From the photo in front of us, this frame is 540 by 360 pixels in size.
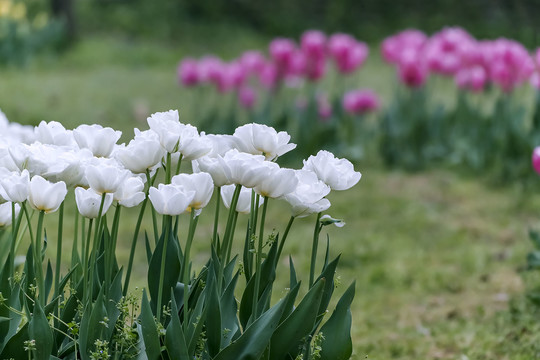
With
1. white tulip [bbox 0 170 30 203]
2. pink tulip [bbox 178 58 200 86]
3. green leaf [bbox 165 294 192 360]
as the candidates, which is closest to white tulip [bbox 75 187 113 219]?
white tulip [bbox 0 170 30 203]

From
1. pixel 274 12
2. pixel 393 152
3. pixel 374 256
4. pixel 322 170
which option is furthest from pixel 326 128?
pixel 274 12

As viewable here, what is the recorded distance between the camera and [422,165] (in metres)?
5.40

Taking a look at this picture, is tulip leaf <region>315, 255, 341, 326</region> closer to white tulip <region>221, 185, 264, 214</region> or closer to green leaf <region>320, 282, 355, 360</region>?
green leaf <region>320, 282, 355, 360</region>

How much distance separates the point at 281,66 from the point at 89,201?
13.2 feet

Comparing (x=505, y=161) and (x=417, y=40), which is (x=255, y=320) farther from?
(x=417, y=40)

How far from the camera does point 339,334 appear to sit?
162 centimetres

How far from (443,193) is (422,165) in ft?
1.59

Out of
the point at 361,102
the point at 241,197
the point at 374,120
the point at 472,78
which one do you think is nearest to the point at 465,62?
the point at 472,78

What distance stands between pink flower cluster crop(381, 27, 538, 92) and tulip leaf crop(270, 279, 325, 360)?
3.94 meters

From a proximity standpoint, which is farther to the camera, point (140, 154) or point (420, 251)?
point (420, 251)

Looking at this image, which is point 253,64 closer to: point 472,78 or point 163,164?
point 472,78

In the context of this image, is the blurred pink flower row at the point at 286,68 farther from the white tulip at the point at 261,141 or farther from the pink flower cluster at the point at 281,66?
the white tulip at the point at 261,141

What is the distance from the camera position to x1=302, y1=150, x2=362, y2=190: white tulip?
1.55 m

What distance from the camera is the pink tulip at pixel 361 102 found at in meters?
5.32
